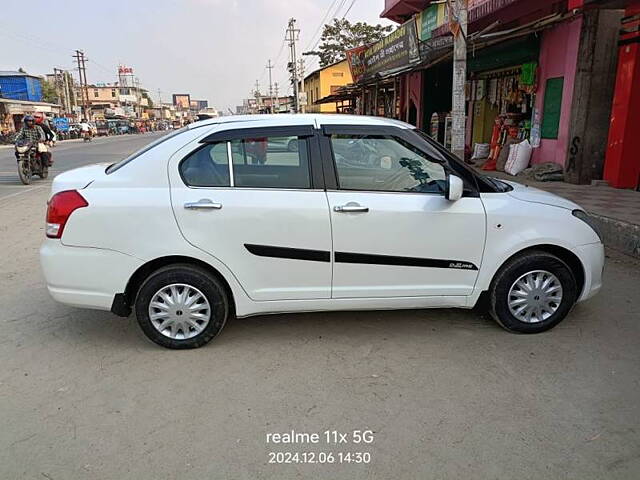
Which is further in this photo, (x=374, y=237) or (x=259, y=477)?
(x=374, y=237)

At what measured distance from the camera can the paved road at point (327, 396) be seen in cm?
247

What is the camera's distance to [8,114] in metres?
52.0

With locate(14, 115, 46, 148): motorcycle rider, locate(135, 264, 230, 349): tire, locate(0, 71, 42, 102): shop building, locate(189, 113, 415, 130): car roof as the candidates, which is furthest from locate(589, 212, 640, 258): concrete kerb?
locate(0, 71, 42, 102): shop building

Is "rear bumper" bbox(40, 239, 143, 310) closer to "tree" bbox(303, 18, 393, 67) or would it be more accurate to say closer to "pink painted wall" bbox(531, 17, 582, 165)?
"pink painted wall" bbox(531, 17, 582, 165)

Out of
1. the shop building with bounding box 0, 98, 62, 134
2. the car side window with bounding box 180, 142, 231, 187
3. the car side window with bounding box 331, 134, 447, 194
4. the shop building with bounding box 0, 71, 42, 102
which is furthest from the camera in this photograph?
the shop building with bounding box 0, 71, 42, 102

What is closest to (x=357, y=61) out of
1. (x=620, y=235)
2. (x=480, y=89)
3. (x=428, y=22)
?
(x=428, y=22)

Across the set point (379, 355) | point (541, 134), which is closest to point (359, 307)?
point (379, 355)

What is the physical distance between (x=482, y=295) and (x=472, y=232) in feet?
1.75

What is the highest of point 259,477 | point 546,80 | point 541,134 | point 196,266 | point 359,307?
point 546,80

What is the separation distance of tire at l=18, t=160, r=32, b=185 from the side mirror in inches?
487

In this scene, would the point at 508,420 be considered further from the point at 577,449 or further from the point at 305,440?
the point at 305,440

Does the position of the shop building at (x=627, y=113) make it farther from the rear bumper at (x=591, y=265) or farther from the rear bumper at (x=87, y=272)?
the rear bumper at (x=87, y=272)

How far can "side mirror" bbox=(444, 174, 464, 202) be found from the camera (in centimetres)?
345

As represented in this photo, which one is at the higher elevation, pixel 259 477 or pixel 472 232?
pixel 472 232
